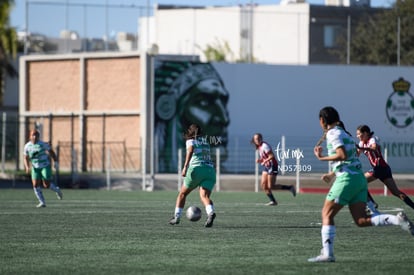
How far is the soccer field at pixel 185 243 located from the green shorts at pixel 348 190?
31.2 inches

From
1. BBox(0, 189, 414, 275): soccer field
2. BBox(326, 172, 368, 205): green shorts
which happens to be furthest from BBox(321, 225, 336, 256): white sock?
BBox(326, 172, 368, 205): green shorts

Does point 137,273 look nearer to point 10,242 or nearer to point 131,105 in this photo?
point 10,242

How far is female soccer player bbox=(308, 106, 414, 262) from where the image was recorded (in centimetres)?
1353

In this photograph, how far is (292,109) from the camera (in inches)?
2090

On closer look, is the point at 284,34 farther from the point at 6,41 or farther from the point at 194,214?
the point at 194,214

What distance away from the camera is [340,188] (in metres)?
13.7

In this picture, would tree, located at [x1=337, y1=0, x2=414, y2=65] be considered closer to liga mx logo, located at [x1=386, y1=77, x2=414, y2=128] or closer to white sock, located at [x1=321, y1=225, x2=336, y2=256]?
liga mx logo, located at [x1=386, y1=77, x2=414, y2=128]

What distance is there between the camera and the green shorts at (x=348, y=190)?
1361 centimetres

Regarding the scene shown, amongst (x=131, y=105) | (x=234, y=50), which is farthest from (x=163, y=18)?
(x=131, y=105)

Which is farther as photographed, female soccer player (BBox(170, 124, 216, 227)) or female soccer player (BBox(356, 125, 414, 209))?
female soccer player (BBox(356, 125, 414, 209))

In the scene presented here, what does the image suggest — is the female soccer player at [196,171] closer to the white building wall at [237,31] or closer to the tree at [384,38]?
the tree at [384,38]

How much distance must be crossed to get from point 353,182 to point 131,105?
40053 mm

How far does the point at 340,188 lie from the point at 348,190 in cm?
11

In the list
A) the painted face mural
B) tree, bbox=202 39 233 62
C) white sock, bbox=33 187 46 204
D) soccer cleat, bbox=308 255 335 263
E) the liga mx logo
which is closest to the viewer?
soccer cleat, bbox=308 255 335 263
